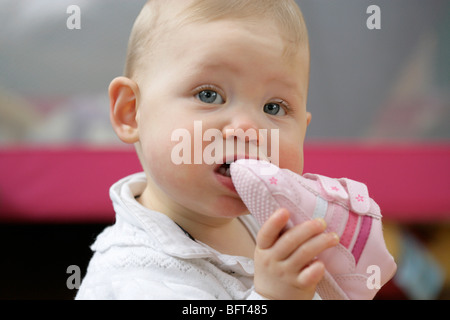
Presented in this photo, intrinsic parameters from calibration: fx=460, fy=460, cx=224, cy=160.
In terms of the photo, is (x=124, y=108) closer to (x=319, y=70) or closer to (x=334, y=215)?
(x=334, y=215)

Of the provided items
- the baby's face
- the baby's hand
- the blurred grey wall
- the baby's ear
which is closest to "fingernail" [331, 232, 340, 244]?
the baby's hand

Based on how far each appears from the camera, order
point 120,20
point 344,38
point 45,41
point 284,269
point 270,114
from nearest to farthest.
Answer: point 284,269
point 270,114
point 120,20
point 45,41
point 344,38

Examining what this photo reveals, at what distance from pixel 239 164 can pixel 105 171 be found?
0.61 meters

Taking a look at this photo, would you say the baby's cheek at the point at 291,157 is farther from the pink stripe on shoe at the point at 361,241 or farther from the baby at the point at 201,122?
the pink stripe on shoe at the point at 361,241

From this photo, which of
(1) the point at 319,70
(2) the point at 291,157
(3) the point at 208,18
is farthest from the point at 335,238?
(1) the point at 319,70

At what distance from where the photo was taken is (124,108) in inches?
21.5

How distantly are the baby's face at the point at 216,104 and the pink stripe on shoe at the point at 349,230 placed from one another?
101mm

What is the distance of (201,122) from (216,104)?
3 cm

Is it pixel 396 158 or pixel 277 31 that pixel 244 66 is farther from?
pixel 396 158

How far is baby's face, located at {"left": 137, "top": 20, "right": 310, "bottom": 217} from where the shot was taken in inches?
17.5

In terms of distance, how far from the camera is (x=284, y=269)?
38cm

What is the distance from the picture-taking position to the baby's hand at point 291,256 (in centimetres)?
38

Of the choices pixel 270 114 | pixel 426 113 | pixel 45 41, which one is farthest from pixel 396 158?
pixel 45 41

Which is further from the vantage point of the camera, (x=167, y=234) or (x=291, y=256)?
(x=167, y=234)
